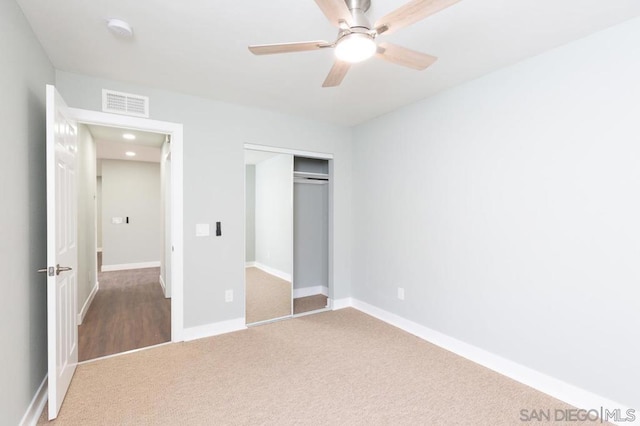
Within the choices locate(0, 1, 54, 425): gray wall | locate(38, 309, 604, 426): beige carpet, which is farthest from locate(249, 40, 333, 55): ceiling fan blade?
locate(38, 309, 604, 426): beige carpet

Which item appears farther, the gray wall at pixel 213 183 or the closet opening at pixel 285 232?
the closet opening at pixel 285 232

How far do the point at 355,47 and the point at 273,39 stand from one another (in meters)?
0.86

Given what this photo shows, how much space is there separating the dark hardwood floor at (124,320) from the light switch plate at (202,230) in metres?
1.15

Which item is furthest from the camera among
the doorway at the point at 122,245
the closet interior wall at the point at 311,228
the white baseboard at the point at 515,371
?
the closet interior wall at the point at 311,228

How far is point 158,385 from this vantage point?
233 cm

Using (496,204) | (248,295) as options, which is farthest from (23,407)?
(496,204)

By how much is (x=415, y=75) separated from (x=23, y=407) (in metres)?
3.60

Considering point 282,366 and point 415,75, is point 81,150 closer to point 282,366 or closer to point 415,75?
point 282,366

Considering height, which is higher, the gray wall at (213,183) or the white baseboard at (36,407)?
the gray wall at (213,183)

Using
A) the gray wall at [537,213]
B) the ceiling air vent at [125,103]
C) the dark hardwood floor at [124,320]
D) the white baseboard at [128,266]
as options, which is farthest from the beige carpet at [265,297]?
the white baseboard at [128,266]

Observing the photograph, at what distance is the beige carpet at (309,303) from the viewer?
4.09m

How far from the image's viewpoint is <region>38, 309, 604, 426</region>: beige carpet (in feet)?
6.49

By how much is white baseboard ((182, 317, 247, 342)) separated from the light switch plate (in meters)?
0.97

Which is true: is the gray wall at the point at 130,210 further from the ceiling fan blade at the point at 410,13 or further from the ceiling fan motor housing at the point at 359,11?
the ceiling fan blade at the point at 410,13
